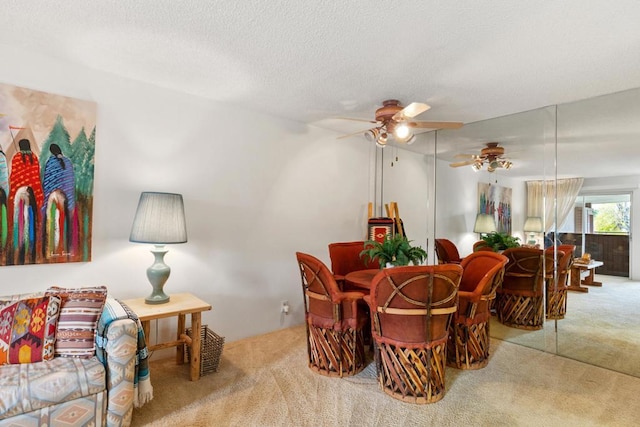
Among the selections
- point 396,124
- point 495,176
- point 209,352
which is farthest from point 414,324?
point 495,176

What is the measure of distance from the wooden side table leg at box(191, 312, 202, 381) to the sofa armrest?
65 cm

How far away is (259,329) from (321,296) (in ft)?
4.41

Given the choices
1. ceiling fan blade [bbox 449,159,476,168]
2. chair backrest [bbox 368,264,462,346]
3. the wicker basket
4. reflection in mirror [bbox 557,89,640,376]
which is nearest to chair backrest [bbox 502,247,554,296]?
reflection in mirror [bbox 557,89,640,376]

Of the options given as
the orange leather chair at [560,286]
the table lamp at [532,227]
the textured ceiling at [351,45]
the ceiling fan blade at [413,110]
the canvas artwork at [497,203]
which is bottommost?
the orange leather chair at [560,286]

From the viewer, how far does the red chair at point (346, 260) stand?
3635mm

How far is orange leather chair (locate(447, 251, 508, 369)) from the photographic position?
109 inches

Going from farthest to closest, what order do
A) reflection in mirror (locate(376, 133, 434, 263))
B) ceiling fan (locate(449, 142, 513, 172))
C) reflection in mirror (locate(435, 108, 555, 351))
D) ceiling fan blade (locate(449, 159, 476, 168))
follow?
reflection in mirror (locate(376, 133, 434, 263)) < ceiling fan blade (locate(449, 159, 476, 168)) < ceiling fan (locate(449, 142, 513, 172)) < reflection in mirror (locate(435, 108, 555, 351))

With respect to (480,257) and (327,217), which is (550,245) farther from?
(327,217)

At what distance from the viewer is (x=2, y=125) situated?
92.4 inches

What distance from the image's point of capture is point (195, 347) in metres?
2.60

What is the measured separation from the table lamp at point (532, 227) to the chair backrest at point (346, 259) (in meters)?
1.62

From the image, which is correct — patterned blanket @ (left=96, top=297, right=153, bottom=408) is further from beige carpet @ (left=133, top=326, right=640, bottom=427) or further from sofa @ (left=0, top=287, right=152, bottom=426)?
beige carpet @ (left=133, top=326, right=640, bottom=427)

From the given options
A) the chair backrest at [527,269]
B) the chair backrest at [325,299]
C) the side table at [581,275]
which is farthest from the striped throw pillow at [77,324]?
the side table at [581,275]

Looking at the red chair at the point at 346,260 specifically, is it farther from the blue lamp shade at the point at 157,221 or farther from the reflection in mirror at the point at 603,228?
the reflection in mirror at the point at 603,228
